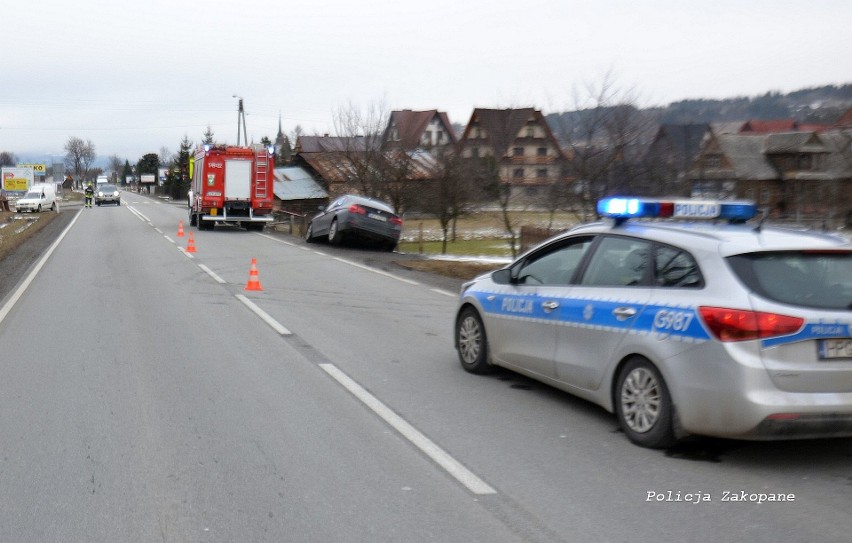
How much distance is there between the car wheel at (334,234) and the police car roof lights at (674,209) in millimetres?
19758

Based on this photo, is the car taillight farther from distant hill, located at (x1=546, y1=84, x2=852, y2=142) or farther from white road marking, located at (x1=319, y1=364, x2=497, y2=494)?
distant hill, located at (x1=546, y1=84, x2=852, y2=142)

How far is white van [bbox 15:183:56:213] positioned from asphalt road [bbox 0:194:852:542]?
5128 cm

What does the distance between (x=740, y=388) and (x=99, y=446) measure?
4124mm

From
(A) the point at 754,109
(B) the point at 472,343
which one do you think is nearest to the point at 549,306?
(B) the point at 472,343

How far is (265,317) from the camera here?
41.7ft

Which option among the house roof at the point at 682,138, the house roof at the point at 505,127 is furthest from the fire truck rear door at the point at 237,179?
the house roof at the point at 682,138

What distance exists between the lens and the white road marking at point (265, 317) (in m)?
11.5

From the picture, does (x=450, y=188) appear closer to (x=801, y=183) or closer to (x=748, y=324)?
(x=801, y=183)

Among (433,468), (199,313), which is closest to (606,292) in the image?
(433,468)

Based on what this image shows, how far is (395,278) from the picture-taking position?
1884 cm

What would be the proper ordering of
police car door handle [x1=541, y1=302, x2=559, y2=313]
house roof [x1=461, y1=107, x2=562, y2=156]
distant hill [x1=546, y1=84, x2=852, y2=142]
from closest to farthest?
1. police car door handle [x1=541, y1=302, x2=559, y2=313]
2. distant hill [x1=546, y1=84, x2=852, y2=142]
3. house roof [x1=461, y1=107, x2=562, y2=156]

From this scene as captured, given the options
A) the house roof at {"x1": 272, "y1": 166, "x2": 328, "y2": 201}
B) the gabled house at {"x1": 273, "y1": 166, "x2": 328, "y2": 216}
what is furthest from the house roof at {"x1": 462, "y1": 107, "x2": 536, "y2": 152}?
the house roof at {"x1": 272, "y1": 166, "x2": 328, "y2": 201}

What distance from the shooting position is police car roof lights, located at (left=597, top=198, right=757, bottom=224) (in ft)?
Result: 22.4

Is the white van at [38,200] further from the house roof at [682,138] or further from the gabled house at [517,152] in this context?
the house roof at [682,138]
